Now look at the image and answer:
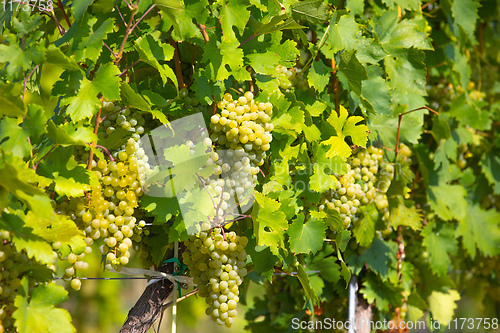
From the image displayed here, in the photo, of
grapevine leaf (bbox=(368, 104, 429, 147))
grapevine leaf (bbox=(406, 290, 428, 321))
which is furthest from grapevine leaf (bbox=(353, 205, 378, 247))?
grapevine leaf (bbox=(406, 290, 428, 321))

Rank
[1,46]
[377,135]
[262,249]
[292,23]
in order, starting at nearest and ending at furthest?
[1,46] < [292,23] < [262,249] < [377,135]

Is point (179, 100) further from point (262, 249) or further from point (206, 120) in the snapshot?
point (262, 249)

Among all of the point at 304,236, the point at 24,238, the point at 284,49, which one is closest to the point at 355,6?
the point at 284,49

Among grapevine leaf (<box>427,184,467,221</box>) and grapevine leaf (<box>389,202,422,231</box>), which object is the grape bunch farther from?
grapevine leaf (<box>427,184,467,221</box>)

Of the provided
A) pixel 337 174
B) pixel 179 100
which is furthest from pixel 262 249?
pixel 179 100

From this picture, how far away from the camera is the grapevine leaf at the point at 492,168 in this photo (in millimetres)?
1903

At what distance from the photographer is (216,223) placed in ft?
3.44

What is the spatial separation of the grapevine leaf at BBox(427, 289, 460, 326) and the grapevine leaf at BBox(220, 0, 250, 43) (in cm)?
133

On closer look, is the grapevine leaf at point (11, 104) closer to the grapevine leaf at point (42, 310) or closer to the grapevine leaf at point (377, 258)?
the grapevine leaf at point (42, 310)

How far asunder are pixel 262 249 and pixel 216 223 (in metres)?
0.16

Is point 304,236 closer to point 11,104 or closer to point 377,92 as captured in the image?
point 377,92

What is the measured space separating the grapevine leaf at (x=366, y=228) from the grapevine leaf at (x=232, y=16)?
704mm

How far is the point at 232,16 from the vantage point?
3.30ft

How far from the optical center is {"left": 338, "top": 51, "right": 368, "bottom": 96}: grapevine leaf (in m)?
1.19
